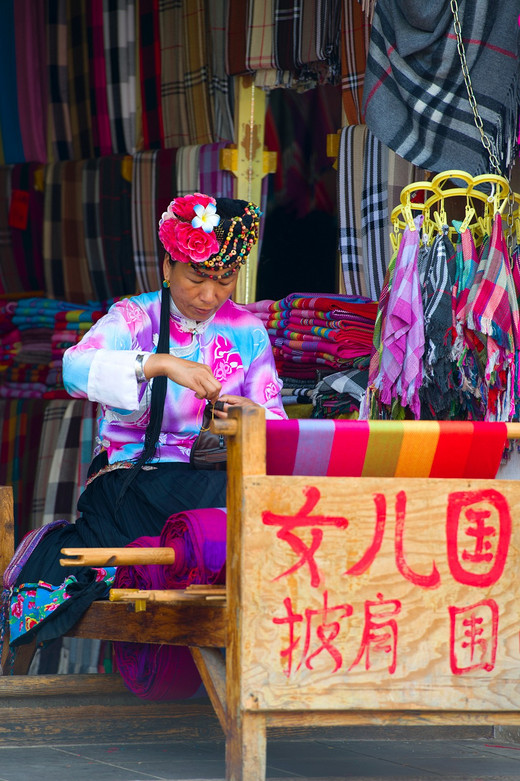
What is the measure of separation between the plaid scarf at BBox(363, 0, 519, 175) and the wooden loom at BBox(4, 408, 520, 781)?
135 cm

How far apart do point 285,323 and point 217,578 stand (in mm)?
1730

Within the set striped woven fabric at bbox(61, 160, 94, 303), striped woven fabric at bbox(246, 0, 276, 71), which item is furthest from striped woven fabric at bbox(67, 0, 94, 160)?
striped woven fabric at bbox(246, 0, 276, 71)

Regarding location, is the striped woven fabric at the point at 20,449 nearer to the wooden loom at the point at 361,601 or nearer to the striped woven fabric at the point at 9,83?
the striped woven fabric at the point at 9,83

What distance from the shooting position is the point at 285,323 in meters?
4.28

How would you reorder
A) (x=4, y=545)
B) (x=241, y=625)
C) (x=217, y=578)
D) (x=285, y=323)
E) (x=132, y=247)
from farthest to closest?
(x=132, y=247) < (x=285, y=323) < (x=4, y=545) < (x=217, y=578) < (x=241, y=625)

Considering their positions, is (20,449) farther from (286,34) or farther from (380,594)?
(380,594)

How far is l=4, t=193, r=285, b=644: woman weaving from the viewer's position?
3201 mm

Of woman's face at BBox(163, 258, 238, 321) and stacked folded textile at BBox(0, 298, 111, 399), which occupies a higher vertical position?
woman's face at BBox(163, 258, 238, 321)

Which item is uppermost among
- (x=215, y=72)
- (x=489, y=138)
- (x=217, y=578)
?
(x=215, y=72)

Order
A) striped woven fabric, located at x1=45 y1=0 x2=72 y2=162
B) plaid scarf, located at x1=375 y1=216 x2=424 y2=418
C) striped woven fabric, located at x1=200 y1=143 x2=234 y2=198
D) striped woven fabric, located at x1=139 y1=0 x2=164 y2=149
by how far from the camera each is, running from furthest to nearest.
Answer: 1. striped woven fabric, located at x1=45 y1=0 x2=72 y2=162
2. striped woven fabric, located at x1=139 y1=0 x2=164 y2=149
3. striped woven fabric, located at x1=200 y1=143 x2=234 y2=198
4. plaid scarf, located at x1=375 y1=216 x2=424 y2=418

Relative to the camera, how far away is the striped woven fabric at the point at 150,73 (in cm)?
519

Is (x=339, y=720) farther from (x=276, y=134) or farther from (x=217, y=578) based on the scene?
(x=276, y=134)

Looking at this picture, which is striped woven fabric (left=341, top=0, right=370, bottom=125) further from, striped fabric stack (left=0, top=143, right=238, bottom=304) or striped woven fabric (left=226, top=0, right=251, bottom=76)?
striped fabric stack (left=0, top=143, right=238, bottom=304)

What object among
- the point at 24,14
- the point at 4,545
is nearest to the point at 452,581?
the point at 4,545
